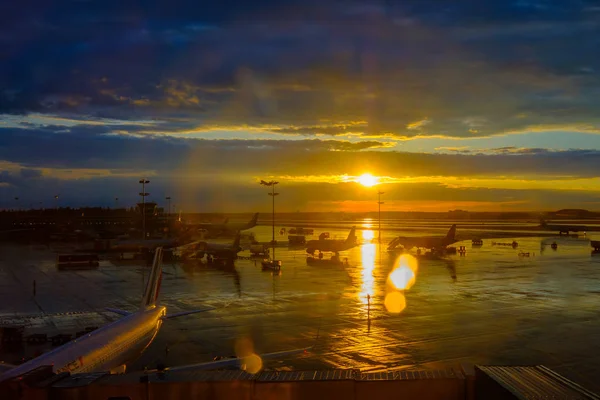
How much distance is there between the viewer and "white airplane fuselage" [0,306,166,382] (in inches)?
733

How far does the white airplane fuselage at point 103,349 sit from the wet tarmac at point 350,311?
7.89 feet

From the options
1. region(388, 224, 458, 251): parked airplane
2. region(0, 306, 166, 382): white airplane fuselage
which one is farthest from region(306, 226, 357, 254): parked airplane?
region(0, 306, 166, 382): white airplane fuselage

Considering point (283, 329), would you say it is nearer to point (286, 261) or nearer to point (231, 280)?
point (231, 280)

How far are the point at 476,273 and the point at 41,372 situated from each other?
56.7 m

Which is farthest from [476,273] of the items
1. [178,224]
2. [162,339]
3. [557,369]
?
[178,224]

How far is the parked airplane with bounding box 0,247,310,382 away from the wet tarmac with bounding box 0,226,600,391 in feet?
7.98

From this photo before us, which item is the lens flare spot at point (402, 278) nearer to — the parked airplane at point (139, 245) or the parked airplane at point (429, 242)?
the parked airplane at point (429, 242)

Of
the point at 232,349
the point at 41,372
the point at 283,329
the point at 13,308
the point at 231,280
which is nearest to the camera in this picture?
the point at 41,372

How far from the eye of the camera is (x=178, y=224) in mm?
150625

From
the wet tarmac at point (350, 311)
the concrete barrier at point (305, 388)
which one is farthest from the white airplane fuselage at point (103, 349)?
the concrete barrier at point (305, 388)

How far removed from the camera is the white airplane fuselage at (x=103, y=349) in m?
18.6

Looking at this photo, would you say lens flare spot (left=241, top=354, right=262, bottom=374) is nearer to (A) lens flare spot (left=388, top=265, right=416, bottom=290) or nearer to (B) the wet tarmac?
(B) the wet tarmac

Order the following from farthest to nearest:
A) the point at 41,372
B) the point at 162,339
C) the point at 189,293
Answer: the point at 189,293
the point at 162,339
the point at 41,372

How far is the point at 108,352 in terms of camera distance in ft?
69.9
